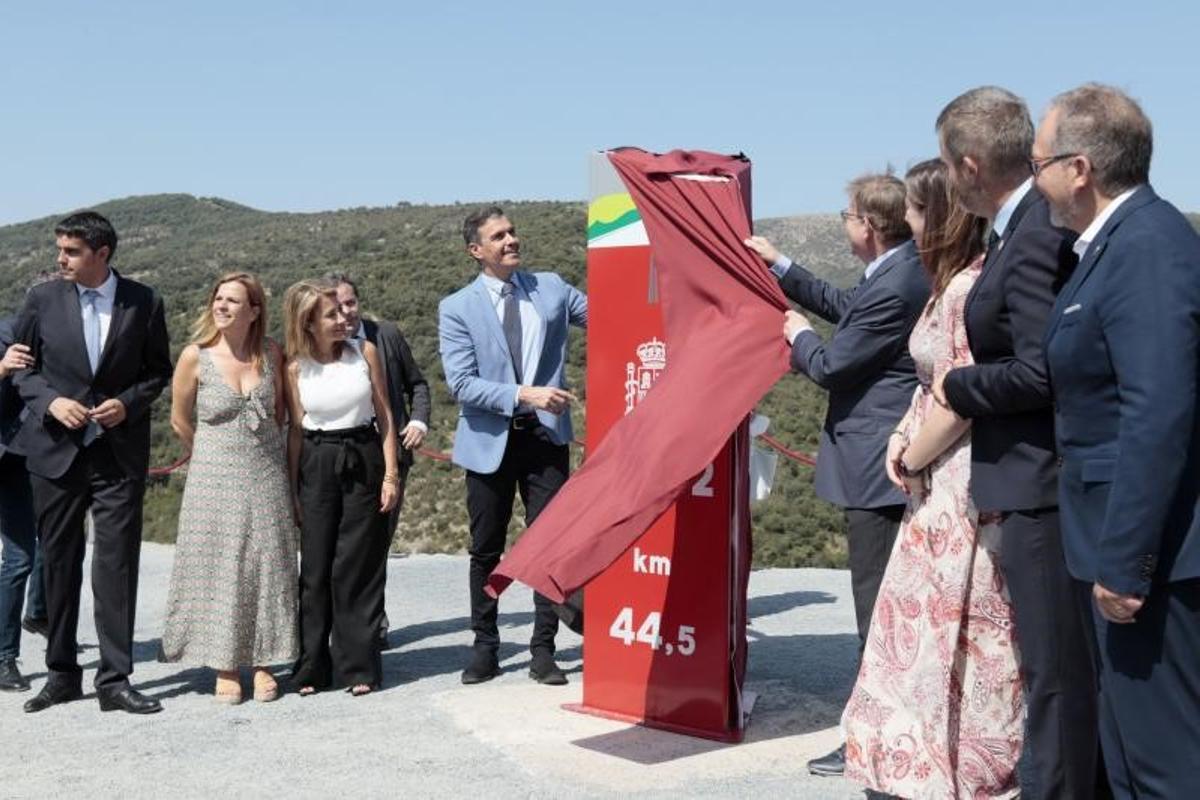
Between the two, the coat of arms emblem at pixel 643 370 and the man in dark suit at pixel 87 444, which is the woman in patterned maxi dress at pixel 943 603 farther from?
the man in dark suit at pixel 87 444

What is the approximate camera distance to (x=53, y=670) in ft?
19.7

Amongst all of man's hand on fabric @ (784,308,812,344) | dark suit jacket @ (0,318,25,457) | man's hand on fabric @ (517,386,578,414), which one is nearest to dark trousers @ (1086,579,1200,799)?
man's hand on fabric @ (784,308,812,344)

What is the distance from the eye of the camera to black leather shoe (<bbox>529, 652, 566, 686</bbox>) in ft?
20.0

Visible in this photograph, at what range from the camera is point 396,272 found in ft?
150

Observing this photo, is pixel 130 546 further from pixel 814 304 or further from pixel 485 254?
pixel 814 304

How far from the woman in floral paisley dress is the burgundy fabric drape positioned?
6.63ft

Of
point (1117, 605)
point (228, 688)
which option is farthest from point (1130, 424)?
point (228, 688)

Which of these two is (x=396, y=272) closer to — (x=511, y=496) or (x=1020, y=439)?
(x=511, y=496)

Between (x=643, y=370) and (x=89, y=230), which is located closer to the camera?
(x=643, y=370)

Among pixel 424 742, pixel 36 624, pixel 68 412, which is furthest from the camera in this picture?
pixel 36 624

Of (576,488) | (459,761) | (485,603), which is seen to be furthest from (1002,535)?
(485,603)

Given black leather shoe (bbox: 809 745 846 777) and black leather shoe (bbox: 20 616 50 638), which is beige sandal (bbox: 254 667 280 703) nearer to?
black leather shoe (bbox: 20 616 50 638)

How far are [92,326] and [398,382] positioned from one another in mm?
1703

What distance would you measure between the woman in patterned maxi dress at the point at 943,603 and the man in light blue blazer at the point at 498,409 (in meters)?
2.37
